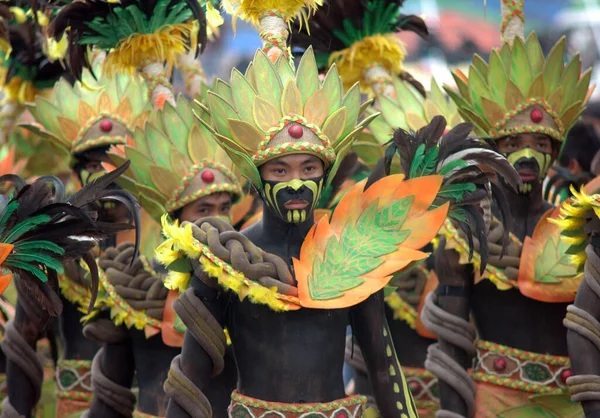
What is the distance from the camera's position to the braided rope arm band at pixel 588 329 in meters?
5.68

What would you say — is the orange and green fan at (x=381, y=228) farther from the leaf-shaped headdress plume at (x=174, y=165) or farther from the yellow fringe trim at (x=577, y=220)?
the leaf-shaped headdress plume at (x=174, y=165)

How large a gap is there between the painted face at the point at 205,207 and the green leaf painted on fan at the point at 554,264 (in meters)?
1.68

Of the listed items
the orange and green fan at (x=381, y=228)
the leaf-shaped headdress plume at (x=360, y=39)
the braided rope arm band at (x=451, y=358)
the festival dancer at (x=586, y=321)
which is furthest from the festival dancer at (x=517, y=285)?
the leaf-shaped headdress plume at (x=360, y=39)

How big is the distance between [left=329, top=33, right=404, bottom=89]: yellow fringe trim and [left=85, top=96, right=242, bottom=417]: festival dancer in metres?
1.49

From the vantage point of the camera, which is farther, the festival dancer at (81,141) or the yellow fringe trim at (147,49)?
the festival dancer at (81,141)

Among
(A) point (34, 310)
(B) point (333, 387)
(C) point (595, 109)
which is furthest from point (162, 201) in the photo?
(C) point (595, 109)

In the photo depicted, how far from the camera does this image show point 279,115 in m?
5.36

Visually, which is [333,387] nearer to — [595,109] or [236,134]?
[236,134]

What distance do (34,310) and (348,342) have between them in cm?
178

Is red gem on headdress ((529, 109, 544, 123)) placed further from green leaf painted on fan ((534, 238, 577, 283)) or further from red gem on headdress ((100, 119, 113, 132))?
red gem on headdress ((100, 119, 113, 132))

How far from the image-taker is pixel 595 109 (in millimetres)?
10570

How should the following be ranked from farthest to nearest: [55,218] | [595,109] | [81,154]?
[595,109] → [81,154] → [55,218]

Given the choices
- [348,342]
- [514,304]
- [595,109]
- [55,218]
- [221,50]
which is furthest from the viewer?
[221,50]

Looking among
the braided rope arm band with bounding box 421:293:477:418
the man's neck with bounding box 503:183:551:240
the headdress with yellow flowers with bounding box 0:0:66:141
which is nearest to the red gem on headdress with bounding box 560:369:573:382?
the braided rope arm band with bounding box 421:293:477:418
